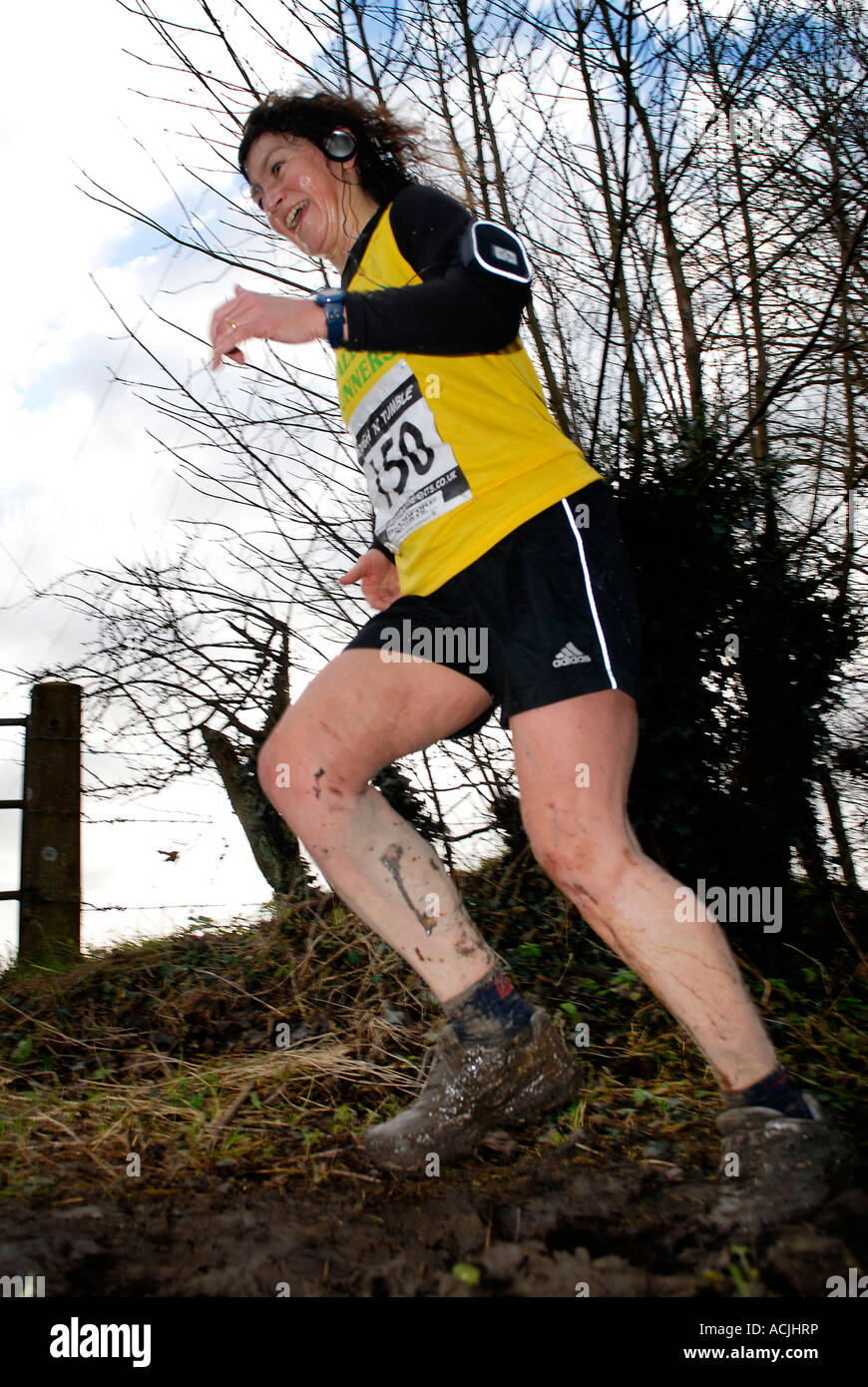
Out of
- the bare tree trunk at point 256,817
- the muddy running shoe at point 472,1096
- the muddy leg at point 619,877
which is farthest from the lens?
the bare tree trunk at point 256,817

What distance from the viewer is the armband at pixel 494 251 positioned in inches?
74.9

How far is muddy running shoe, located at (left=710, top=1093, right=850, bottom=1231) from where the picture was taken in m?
1.67

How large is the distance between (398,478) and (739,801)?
2282 mm

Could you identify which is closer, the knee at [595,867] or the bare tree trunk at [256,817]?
the knee at [595,867]

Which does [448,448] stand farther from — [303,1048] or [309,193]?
[303,1048]

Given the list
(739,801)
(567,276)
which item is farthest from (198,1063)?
(567,276)

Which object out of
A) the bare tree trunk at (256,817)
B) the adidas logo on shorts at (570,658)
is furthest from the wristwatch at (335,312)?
the bare tree trunk at (256,817)

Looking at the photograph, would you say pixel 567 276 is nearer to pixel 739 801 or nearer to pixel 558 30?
pixel 558 30

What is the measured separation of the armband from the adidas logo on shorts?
760 millimetres

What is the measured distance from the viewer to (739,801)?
3793 mm

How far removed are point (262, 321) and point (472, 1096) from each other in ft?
5.49

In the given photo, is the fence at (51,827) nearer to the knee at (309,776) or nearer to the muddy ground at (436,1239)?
the muddy ground at (436,1239)

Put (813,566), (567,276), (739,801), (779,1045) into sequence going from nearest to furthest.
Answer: (779,1045) < (739,801) < (813,566) < (567,276)

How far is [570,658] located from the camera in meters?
1.90
